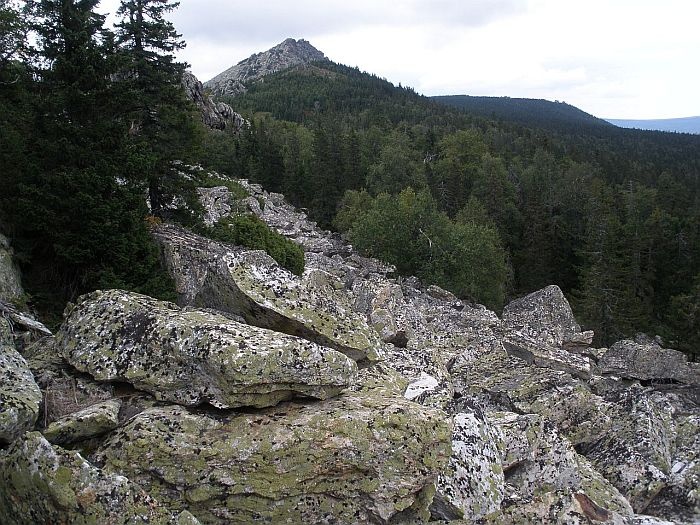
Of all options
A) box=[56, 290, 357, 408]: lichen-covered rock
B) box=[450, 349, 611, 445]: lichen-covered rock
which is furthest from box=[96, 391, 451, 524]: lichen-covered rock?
box=[450, 349, 611, 445]: lichen-covered rock

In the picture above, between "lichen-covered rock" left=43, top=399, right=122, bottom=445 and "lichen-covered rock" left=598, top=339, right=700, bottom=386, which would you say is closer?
"lichen-covered rock" left=43, top=399, right=122, bottom=445

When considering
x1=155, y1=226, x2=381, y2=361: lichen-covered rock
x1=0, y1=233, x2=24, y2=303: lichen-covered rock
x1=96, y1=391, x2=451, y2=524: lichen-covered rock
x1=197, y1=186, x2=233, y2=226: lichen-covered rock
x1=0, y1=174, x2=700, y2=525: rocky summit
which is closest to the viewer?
x1=0, y1=174, x2=700, y2=525: rocky summit

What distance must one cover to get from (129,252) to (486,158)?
64.9 metres

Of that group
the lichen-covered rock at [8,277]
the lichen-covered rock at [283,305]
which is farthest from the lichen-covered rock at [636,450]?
the lichen-covered rock at [8,277]

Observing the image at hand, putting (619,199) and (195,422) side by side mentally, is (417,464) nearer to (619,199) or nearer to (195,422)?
Answer: (195,422)

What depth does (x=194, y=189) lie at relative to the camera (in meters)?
24.1

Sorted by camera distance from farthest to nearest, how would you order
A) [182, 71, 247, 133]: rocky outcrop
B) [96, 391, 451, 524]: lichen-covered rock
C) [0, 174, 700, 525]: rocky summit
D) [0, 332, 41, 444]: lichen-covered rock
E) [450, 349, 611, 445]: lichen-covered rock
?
[182, 71, 247, 133]: rocky outcrop < [450, 349, 611, 445]: lichen-covered rock < [96, 391, 451, 524]: lichen-covered rock < [0, 174, 700, 525]: rocky summit < [0, 332, 41, 444]: lichen-covered rock

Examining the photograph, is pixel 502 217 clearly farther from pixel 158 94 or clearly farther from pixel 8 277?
pixel 8 277

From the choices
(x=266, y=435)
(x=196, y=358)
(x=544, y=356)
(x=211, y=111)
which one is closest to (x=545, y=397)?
(x=544, y=356)

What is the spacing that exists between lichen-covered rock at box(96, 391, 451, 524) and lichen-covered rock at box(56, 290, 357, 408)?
1.01 feet

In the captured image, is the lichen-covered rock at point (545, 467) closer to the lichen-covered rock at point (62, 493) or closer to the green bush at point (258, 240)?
the lichen-covered rock at point (62, 493)

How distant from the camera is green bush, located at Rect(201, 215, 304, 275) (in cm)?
2380

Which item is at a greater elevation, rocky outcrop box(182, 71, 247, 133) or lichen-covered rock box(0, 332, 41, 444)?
rocky outcrop box(182, 71, 247, 133)

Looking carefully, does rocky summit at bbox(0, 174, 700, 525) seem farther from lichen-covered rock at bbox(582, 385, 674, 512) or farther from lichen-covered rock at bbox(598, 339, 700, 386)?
lichen-covered rock at bbox(598, 339, 700, 386)
